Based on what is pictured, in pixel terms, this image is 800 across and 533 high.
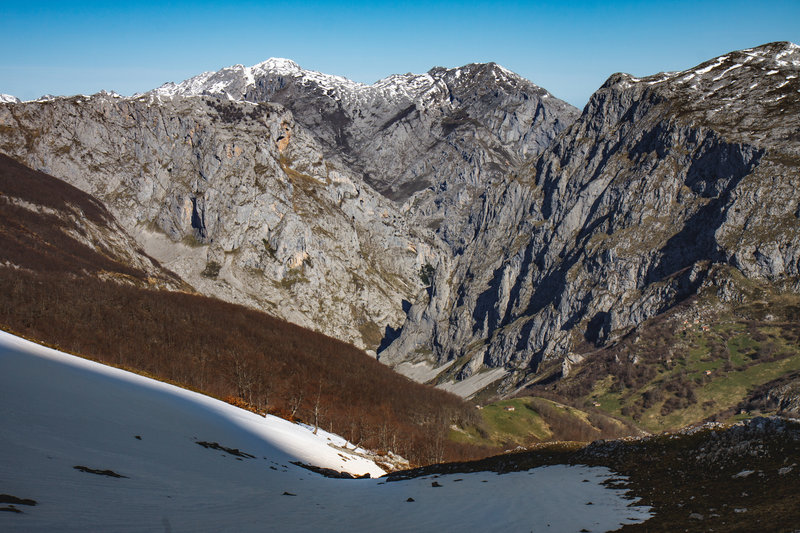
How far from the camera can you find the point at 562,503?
32.7 metres

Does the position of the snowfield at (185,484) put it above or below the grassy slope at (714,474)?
below

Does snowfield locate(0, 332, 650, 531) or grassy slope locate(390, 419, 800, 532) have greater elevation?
grassy slope locate(390, 419, 800, 532)

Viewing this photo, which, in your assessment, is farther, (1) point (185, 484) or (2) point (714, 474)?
(1) point (185, 484)

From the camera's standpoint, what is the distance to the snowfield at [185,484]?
25.7m

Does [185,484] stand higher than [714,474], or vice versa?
[714,474]

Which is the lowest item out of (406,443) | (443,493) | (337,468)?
(406,443)

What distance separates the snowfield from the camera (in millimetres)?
25656

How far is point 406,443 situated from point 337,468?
80.3m

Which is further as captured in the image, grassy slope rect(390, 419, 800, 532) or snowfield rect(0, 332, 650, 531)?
snowfield rect(0, 332, 650, 531)

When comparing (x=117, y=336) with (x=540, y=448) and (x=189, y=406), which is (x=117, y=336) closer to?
(x=189, y=406)

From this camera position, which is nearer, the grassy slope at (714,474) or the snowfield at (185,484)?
the grassy slope at (714,474)

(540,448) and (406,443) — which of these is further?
(406,443)

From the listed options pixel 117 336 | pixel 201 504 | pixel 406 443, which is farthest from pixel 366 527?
pixel 117 336

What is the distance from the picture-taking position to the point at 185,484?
33.6 m
